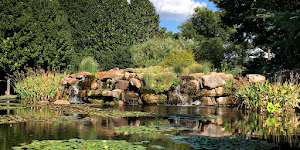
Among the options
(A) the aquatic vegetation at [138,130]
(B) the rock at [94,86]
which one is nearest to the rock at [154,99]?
(B) the rock at [94,86]

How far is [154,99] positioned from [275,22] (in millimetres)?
6603

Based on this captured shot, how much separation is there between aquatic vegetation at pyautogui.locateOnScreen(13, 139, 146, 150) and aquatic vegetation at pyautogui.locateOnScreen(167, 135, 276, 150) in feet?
3.43

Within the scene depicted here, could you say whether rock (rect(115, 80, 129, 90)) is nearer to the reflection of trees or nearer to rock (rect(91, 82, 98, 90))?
rock (rect(91, 82, 98, 90))

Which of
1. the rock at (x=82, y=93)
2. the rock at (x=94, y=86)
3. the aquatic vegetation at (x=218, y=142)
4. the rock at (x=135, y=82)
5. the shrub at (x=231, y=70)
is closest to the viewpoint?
the aquatic vegetation at (x=218, y=142)

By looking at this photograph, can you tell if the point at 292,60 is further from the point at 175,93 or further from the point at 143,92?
the point at 143,92

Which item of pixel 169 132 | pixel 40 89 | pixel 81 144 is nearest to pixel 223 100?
pixel 169 132

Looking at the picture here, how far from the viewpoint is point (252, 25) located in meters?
21.8

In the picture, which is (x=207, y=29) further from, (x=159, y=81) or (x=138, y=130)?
(x=138, y=130)

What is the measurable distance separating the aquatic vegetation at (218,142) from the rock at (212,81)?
814cm

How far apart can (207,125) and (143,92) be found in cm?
699

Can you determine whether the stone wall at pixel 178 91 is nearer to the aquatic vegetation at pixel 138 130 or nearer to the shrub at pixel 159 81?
the shrub at pixel 159 81

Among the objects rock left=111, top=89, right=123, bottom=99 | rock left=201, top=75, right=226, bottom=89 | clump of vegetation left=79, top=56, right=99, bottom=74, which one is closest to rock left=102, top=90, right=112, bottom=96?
rock left=111, top=89, right=123, bottom=99

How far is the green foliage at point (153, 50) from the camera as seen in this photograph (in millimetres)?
20477

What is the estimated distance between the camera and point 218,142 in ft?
19.0
